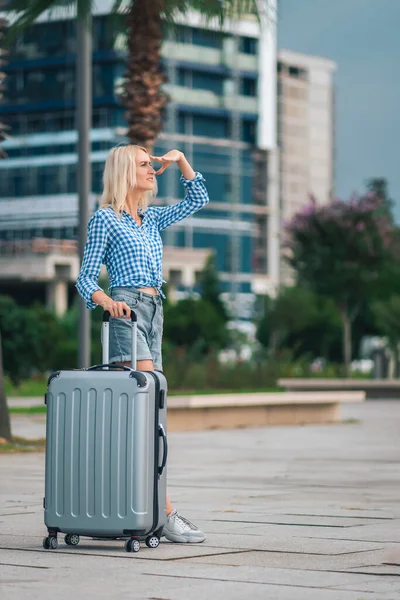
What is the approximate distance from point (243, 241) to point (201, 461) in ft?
334

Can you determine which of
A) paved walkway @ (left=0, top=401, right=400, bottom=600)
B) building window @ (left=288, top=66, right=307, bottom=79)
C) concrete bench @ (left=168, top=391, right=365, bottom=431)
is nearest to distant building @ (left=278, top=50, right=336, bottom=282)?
building window @ (left=288, top=66, right=307, bottom=79)

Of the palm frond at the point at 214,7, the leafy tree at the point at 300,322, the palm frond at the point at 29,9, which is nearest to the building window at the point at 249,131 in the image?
the leafy tree at the point at 300,322

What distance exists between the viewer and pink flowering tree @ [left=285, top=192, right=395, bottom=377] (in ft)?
164

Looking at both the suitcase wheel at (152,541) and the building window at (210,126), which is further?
the building window at (210,126)

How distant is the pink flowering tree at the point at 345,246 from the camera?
4997cm

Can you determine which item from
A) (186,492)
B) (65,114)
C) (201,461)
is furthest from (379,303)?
(65,114)

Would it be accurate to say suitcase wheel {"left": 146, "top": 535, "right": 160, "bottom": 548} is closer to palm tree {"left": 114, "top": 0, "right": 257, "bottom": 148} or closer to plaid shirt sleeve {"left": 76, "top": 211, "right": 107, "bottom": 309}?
plaid shirt sleeve {"left": 76, "top": 211, "right": 107, "bottom": 309}

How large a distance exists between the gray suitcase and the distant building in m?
Answer: 141

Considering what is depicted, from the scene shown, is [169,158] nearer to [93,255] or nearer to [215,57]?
[93,255]

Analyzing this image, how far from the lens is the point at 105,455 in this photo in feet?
23.6

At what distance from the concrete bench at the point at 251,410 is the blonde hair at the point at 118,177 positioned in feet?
45.4

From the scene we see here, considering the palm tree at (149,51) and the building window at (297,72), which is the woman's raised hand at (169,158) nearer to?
the palm tree at (149,51)

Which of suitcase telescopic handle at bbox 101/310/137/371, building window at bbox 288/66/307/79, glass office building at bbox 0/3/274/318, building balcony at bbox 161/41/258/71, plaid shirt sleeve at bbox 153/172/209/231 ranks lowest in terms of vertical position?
suitcase telescopic handle at bbox 101/310/137/371

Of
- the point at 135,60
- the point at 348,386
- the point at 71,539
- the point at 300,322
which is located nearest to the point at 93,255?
the point at 71,539
